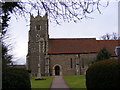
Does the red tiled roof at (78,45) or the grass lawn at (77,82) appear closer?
the grass lawn at (77,82)

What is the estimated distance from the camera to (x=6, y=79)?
29.0 ft

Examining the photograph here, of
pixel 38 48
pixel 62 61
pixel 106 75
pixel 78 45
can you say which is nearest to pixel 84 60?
pixel 78 45

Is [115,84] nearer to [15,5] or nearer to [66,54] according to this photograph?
[15,5]

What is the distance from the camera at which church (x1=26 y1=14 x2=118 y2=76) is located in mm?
46625

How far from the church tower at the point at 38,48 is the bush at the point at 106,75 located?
36183mm

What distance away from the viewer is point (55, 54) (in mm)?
47125

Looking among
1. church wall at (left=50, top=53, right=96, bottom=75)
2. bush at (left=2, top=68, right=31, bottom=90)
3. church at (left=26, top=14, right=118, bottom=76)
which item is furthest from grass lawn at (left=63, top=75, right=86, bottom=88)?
church at (left=26, top=14, right=118, bottom=76)

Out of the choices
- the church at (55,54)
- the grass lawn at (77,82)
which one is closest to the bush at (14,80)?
the grass lawn at (77,82)

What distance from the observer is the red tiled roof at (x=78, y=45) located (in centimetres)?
4750

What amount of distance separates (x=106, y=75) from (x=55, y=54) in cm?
3821

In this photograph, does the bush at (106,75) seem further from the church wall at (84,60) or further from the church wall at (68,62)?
the church wall at (68,62)

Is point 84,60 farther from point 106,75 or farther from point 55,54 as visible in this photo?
point 106,75

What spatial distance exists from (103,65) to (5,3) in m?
5.38

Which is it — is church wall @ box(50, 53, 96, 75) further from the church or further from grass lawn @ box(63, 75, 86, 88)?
grass lawn @ box(63, 75, 86, 88)
